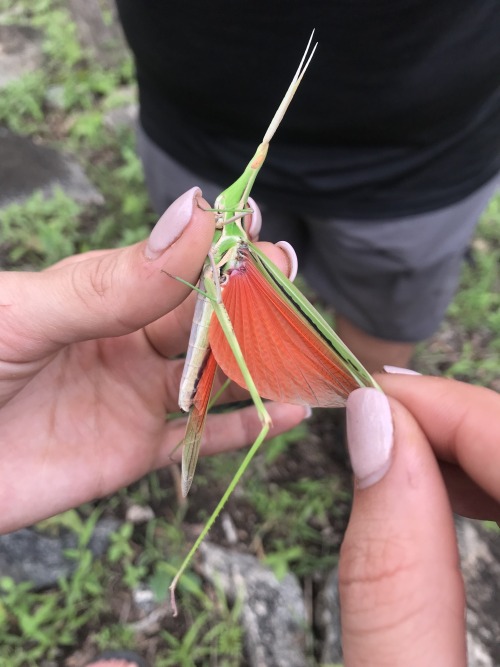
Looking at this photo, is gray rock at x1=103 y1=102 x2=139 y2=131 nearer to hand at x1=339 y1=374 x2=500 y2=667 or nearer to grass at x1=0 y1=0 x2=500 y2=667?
grass at x1=0 y1=0 x2=500 y2=667

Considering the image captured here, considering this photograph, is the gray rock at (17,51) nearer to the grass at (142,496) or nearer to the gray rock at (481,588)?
the grass at (142,496)

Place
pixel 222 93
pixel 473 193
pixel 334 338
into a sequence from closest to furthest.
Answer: pixel 334 338
pixel 222 93
pixel 473 193

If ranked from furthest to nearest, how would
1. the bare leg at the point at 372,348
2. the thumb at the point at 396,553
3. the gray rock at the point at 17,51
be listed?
the gray rock at the point at 17,51 < the bare leg at the point at 372,348 < the thumb at the point at 396,553

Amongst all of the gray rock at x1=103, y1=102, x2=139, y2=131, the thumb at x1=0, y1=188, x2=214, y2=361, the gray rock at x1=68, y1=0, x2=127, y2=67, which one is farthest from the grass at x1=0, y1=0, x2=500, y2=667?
the thumb at x1=0, y1=188, x2=214, y2=361

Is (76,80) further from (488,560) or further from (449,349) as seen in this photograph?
(488,560)

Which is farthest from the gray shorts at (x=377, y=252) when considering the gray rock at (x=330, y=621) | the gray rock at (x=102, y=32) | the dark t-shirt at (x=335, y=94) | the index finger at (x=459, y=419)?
the gray rock at (x=102, y=32)

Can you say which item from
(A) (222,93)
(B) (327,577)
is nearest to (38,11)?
(A) (222,93)

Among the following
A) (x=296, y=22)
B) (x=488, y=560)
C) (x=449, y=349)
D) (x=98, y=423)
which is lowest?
(x=488, y=560)
